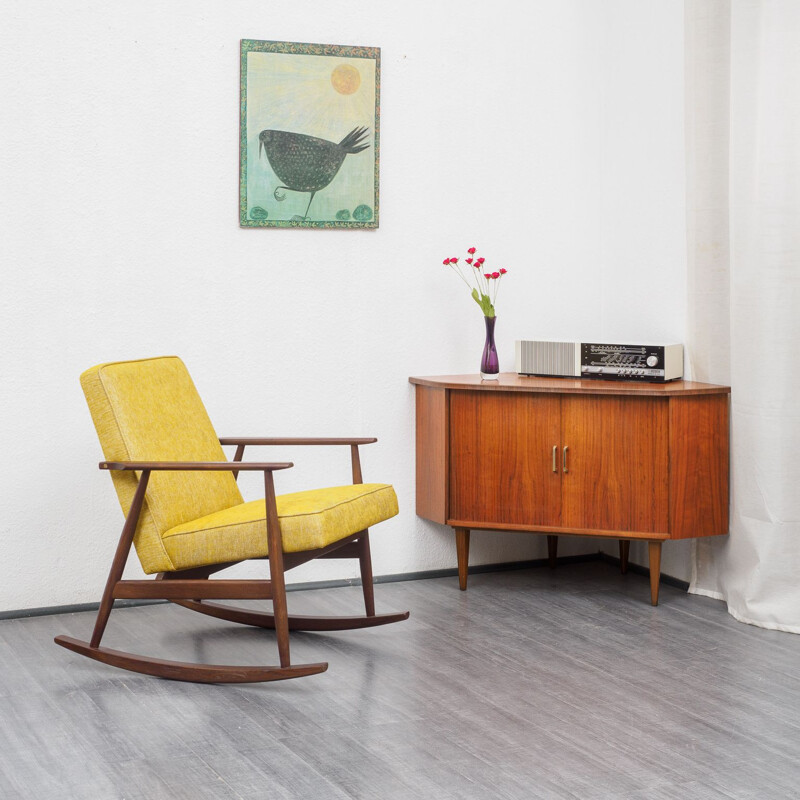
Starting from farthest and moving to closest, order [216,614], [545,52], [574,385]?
[545,52]
[574,385]
[216,614]

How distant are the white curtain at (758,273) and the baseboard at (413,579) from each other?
0.57 m

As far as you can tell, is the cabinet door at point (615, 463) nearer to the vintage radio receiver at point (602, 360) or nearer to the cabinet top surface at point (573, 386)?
the cabinet top surface at point (573, 386)

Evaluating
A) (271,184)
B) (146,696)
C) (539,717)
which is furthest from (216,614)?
(271,184)

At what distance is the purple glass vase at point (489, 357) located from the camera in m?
4.28

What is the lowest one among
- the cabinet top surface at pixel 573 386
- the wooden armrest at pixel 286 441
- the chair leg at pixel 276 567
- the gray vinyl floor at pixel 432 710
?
the gray vinyl floor at pixel 432 710

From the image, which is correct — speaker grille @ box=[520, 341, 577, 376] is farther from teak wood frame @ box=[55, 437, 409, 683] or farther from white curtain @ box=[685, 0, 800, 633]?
teak wood frame @ box=[55, 437, 409, 683]

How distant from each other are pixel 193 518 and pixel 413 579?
131cm

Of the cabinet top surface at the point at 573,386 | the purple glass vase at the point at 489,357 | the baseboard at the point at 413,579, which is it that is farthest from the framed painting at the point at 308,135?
the baseboard at the point at 413,579

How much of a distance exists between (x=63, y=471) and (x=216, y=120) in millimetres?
1403

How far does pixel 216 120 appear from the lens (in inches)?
160

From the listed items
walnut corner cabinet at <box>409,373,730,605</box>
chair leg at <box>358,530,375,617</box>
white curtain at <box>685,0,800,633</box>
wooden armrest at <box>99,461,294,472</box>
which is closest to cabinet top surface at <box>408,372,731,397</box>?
walnut corner cabinet at <box>409,373,730,605</box>

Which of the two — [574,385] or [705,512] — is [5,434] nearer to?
[574,385]

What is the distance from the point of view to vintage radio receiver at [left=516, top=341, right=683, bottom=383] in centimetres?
406

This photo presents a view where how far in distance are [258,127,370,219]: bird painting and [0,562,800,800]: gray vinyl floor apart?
5.22 feet
